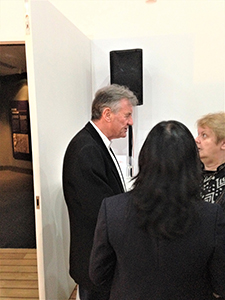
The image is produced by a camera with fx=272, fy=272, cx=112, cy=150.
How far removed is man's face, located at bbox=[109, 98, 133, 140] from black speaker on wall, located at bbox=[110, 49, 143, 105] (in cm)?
68

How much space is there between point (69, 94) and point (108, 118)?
1.88ft

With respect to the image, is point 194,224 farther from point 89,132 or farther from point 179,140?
point 89,132

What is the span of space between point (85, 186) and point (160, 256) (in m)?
0.60

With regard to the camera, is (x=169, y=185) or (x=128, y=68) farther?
(x=128, y=68)

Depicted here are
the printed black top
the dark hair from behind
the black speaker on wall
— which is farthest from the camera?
the black speaker on wall

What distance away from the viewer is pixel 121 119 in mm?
1579

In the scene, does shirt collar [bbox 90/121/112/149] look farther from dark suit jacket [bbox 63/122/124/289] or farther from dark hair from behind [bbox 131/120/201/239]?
dark hair from behind [bbox 131/120/201/239]

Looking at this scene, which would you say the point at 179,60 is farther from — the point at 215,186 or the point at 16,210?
the point at 16,210

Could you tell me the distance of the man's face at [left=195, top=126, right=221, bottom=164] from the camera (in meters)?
1.35

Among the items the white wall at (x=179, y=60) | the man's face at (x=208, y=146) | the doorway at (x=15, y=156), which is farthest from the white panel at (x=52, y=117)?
the doorway at (x=15, y=156)

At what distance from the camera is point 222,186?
1.24m

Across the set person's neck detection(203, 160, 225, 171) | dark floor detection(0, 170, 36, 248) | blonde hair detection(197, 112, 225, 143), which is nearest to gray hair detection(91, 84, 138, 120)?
blonde hair detection(197, 112, 225, 143)

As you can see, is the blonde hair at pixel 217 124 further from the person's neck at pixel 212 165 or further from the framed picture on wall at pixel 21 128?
the framed picture on wall at pixel 21 128

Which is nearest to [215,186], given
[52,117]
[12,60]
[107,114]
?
[107,114]
